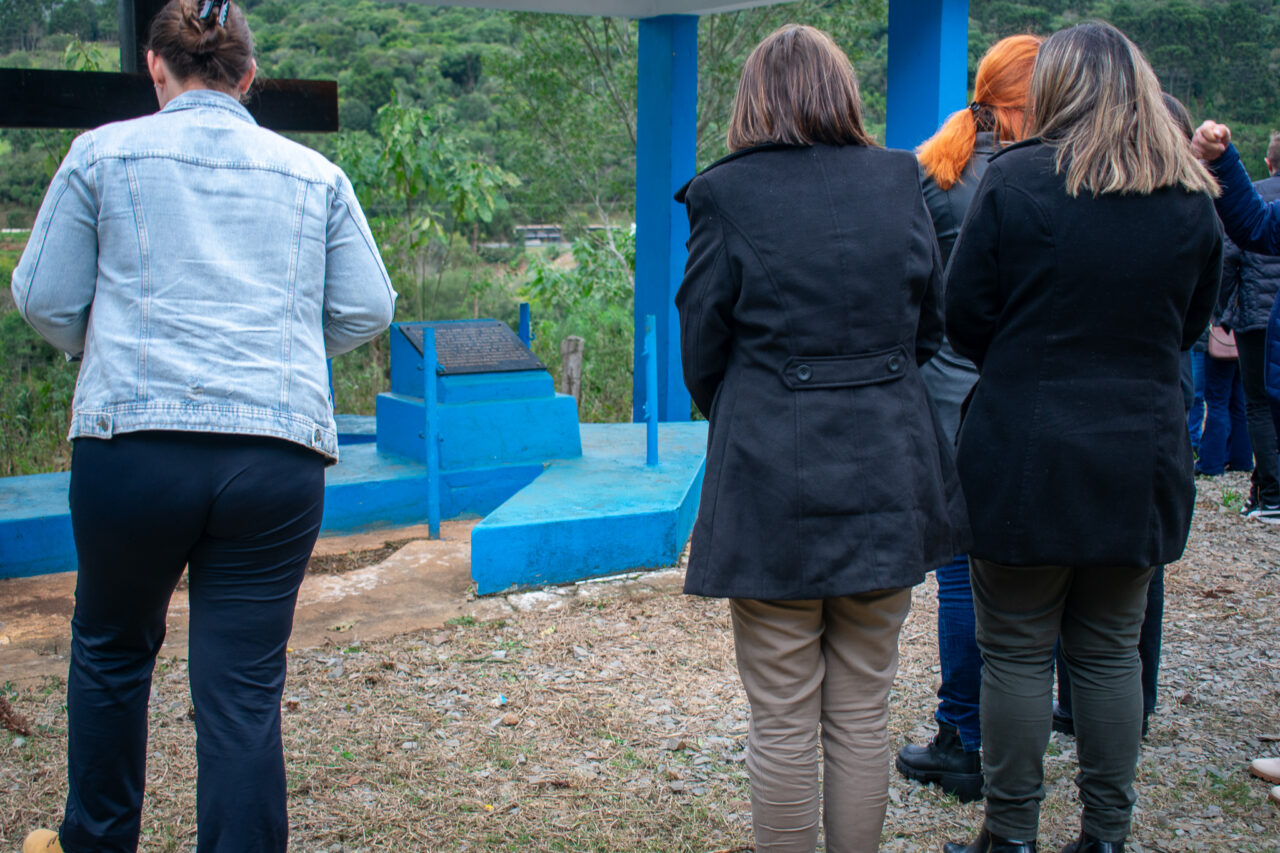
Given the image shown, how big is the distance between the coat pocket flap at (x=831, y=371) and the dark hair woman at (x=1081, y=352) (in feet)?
1.14

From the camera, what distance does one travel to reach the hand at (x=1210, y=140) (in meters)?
2.28

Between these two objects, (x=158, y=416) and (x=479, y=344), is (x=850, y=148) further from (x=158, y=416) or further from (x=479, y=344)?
(x=479, y=344)

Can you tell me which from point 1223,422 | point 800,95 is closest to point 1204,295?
point 800,95

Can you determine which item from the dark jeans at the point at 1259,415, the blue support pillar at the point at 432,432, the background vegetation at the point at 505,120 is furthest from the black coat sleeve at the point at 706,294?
the background vegetation at the point at 505,120

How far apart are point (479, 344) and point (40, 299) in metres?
4.05

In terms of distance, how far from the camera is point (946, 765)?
264 centimetres

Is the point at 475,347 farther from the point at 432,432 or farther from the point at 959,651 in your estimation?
the point at 959,651

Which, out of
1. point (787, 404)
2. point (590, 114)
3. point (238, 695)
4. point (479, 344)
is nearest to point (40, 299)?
point (238, 695)

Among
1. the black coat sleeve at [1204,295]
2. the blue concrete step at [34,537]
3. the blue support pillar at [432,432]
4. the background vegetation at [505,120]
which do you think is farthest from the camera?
the background vegetation at [505,120]

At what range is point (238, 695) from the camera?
5.93 feet

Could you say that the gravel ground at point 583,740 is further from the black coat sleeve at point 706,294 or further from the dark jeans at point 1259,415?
the dark jeans at point 1259,415

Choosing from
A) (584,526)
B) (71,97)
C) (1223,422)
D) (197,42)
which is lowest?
(584,526)

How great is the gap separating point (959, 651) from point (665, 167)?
5.06m

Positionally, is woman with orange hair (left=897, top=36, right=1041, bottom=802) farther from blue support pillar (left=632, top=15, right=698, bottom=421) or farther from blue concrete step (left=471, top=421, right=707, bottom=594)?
blue support pillar (left=632, top=15, right=698, bottom=421)
